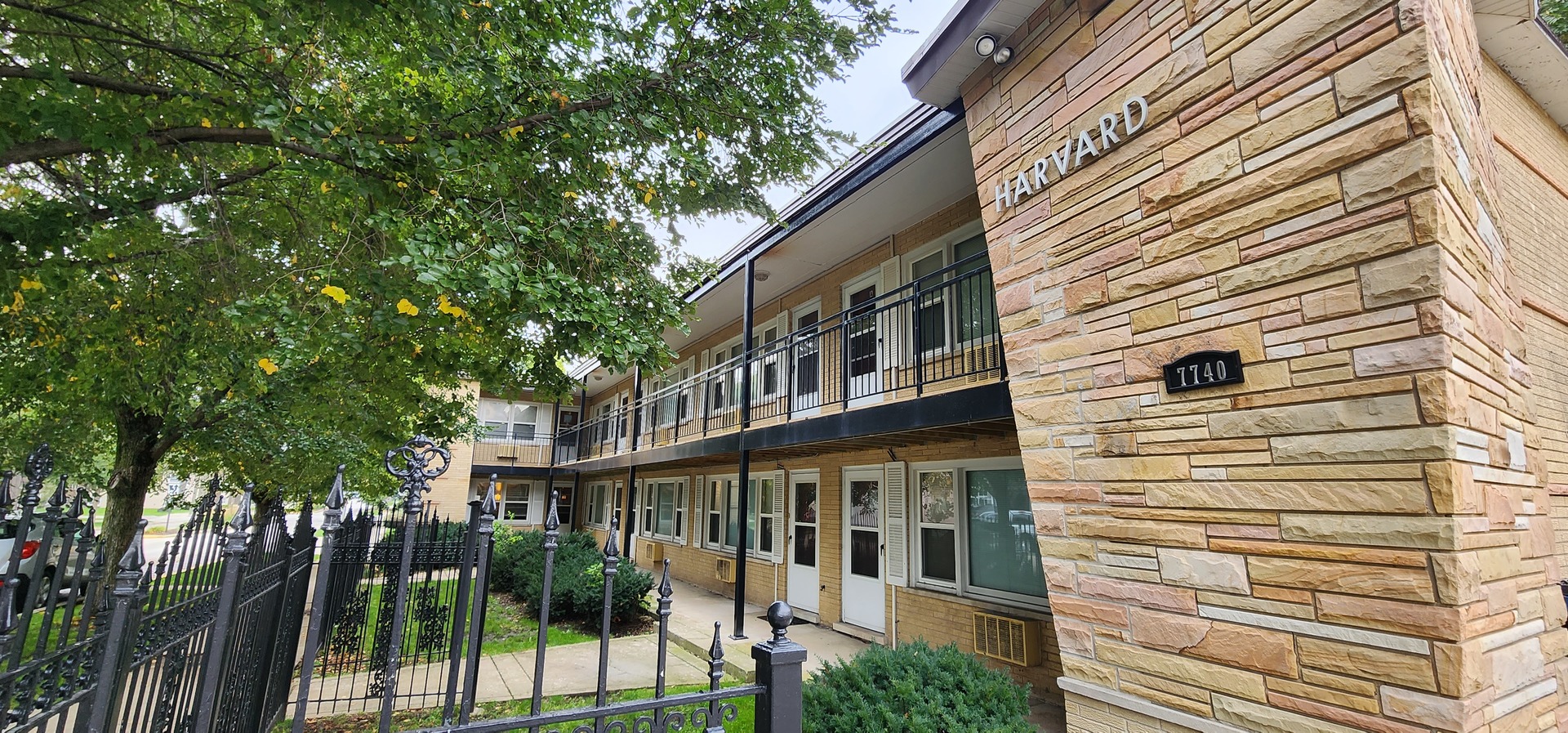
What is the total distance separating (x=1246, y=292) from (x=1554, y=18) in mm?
12317

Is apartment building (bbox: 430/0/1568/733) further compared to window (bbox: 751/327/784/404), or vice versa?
window (bbox: 751/327/784/404)

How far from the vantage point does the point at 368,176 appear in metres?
4.61

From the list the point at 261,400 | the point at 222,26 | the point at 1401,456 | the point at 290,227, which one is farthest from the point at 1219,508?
the point at 261,400

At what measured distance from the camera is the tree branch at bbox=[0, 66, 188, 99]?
148 inches

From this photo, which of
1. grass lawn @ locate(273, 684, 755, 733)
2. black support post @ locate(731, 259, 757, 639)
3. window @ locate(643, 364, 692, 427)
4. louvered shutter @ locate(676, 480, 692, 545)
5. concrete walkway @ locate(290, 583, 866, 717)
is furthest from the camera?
louvered shutter @ locate(676, 480, 692, 545)

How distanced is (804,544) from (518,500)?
17740 mm

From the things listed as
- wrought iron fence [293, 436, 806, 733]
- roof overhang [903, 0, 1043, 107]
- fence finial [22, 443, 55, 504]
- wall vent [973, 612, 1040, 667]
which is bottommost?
wall vent [973, 612, 1040, 667]

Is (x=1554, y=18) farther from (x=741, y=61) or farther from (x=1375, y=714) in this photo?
(x=1375, y=714)

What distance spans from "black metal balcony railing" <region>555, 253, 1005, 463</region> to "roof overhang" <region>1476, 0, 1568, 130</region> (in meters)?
3.97

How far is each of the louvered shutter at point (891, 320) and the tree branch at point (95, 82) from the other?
6370mm

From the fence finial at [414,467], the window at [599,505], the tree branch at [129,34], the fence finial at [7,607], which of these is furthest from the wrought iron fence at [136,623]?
the window at [599,505]

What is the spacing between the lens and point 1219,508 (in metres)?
3.04

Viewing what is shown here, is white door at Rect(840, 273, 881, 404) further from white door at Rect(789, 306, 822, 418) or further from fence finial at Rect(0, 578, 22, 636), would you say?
fence finial at Rect(0, 578, 22, 636)

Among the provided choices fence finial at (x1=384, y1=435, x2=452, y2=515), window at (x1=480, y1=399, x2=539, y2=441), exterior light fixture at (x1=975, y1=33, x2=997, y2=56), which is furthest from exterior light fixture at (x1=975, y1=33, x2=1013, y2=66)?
window at (x1=480, y1=399, x2=539, y2=441)
